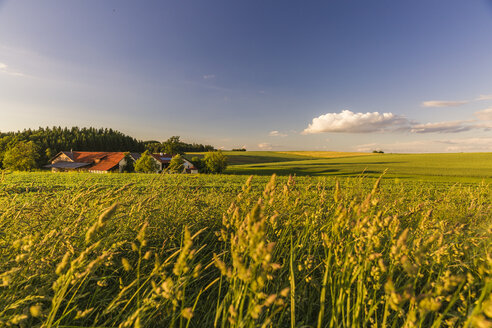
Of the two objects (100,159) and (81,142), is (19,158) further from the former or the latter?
(81,142)

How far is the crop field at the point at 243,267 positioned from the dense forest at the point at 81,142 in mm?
77799

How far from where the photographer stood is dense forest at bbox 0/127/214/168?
77188mm

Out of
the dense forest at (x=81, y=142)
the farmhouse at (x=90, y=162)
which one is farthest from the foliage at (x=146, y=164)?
the dense forest at (x=81, y=142)

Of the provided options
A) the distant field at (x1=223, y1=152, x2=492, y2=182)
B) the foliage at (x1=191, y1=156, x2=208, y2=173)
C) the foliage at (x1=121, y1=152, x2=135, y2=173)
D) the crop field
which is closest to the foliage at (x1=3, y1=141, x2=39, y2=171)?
the foliage at (x1=121, y1=152, x2=135, y2=173)

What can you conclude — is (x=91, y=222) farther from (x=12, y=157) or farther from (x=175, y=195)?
(x=12, y=157)

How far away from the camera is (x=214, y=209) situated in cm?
434

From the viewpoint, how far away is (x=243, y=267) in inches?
42.8

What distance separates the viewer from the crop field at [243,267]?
3.85 ft

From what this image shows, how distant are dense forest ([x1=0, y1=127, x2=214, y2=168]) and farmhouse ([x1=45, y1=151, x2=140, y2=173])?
453 inches

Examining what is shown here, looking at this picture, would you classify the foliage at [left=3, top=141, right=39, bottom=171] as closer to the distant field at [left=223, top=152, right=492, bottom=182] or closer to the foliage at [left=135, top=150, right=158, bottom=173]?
the foliage at [left=135, top=150, right=158, bottom=173]

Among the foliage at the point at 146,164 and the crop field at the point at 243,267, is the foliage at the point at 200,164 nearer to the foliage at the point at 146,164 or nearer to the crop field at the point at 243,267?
the foliage at the point at 146,164

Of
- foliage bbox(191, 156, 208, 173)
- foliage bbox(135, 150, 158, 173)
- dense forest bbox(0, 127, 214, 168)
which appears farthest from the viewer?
dense forest bbox(0, 127, 214, 168)

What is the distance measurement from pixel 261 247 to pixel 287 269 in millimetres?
1574

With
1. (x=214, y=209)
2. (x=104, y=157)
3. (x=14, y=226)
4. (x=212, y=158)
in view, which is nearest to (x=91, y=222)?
(x=14, y=226)
